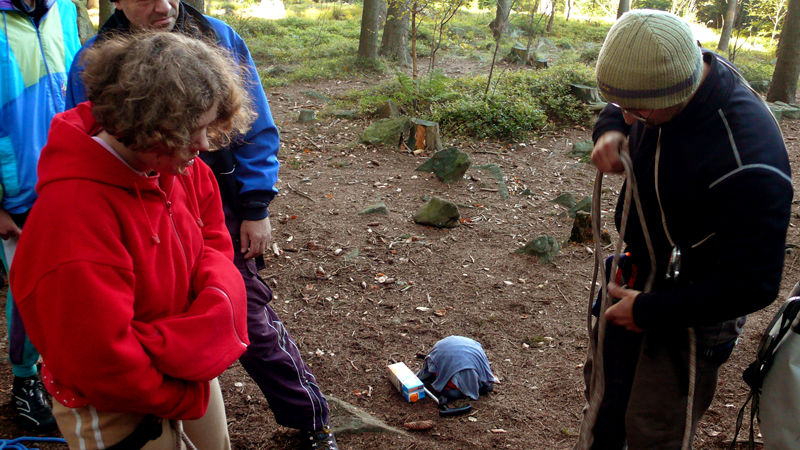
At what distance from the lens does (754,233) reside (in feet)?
4.93

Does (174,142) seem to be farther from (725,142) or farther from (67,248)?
(725,142)

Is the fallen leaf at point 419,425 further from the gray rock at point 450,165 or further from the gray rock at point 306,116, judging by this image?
the gray rock at point 306,116

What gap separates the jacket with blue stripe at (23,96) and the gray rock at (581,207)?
15.2ft

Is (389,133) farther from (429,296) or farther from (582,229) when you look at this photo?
(429,296)

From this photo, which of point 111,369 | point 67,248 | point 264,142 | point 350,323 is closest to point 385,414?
point 350,323

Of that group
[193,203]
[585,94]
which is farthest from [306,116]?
[193,203]

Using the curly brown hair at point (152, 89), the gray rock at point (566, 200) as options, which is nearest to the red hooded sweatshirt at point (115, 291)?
the curly brown hair at point (152, 89)

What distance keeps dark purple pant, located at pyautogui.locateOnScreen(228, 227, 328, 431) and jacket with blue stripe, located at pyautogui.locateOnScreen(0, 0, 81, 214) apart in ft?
3.40

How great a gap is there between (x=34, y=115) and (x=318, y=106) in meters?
7.30

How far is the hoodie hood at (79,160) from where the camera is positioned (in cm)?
132

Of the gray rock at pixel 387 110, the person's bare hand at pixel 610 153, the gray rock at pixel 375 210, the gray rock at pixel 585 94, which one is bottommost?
the gray rock at pixel 375 210

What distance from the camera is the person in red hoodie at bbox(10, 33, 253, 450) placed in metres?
1.27

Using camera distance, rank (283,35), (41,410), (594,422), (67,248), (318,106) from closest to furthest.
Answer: (67,248), (594,422), (41,410), (318,106), (283,35)

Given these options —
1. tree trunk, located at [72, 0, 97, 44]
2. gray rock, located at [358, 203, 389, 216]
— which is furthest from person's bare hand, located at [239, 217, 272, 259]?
tree trunk, located at [72, 0, 97, 44]
